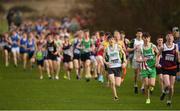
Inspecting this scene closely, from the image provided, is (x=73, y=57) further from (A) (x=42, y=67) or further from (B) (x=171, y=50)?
Result: (B) (x=171, y=50)

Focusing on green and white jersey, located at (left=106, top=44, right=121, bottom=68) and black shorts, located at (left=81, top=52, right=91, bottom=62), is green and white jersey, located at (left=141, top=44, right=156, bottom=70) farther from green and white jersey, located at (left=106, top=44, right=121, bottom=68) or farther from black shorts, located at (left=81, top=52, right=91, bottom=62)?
black shorts, located at (left=81, top=52, right=91, bottom=62)

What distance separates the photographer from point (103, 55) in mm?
37562

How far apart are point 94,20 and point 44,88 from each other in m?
30.9

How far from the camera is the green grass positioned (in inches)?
1256

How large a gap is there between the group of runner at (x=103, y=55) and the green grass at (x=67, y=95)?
1.60 ft

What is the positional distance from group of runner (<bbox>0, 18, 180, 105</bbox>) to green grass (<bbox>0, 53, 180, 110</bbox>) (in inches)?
19.3

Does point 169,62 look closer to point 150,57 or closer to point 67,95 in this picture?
point 150,57

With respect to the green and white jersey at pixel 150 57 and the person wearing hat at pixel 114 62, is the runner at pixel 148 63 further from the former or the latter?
the person wearing hat at pixel 114 62

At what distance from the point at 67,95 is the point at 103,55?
2649 mm

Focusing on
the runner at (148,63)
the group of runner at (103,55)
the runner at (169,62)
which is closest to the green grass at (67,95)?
the group of runner at (103,55)

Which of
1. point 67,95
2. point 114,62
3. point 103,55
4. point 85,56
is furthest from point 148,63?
point 85,56

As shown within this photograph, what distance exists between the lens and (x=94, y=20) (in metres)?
69.4

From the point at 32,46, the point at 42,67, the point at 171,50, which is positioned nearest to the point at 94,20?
the point at 32,46

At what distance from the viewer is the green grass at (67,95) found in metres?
31.9
